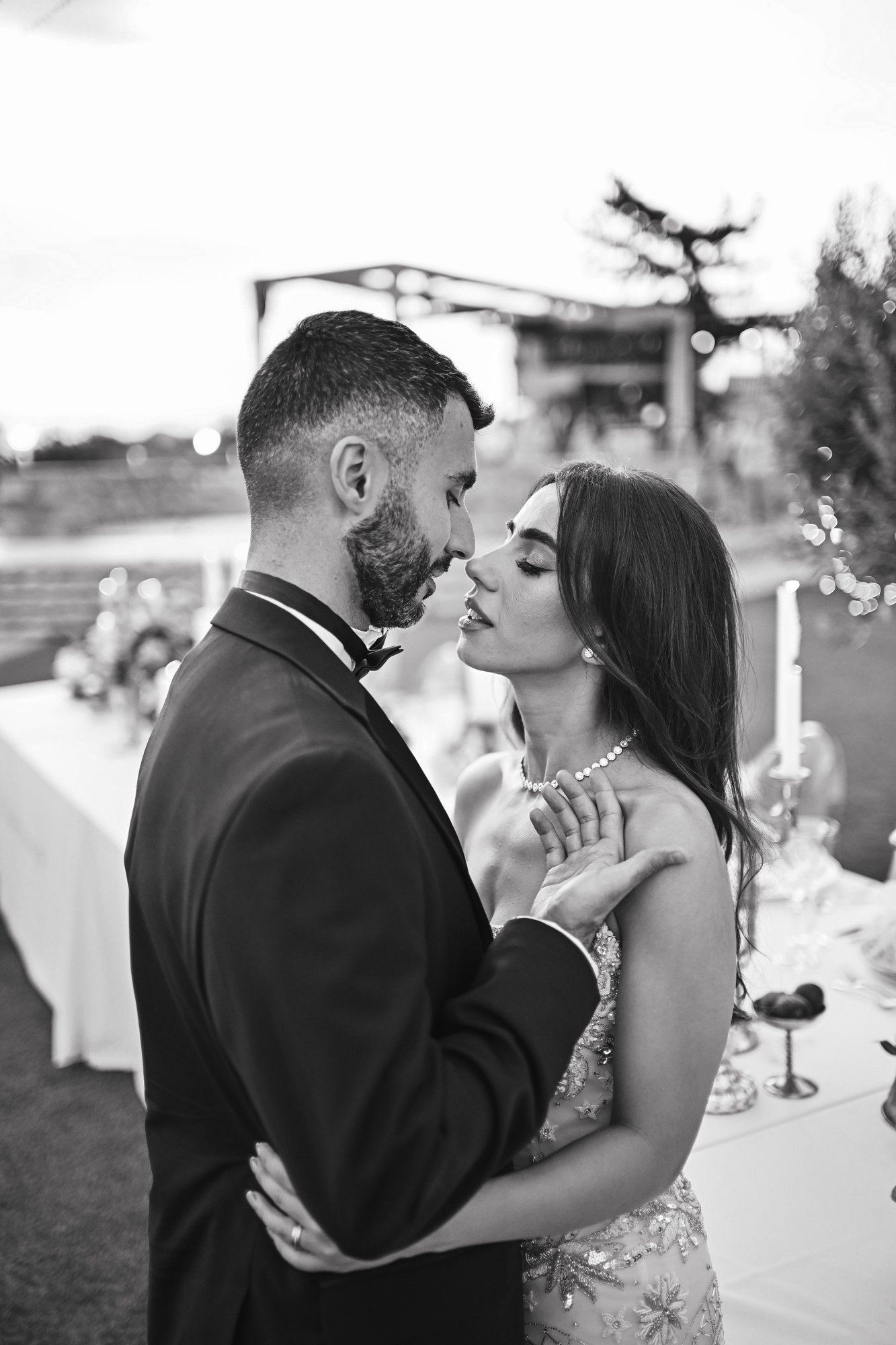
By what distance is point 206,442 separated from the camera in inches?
774

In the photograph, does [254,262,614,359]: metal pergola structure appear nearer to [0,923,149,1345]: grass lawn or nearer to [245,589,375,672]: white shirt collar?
[0,923,149,1345]: grass lawn

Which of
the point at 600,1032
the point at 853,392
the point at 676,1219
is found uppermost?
the point at 853,392

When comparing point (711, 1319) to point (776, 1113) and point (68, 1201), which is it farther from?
point (68, 1201)

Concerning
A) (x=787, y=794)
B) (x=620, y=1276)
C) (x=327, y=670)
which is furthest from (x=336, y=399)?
(x=787, y=794)

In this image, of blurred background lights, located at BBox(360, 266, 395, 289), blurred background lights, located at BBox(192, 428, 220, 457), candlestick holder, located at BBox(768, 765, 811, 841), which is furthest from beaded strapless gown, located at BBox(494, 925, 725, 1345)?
blurred background lights, located at BBox(192, 428, 220, 457)

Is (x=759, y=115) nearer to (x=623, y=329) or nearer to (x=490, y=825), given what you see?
(x=490, y=825)

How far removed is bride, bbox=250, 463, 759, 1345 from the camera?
1.40m

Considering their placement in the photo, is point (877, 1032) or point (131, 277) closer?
point (877, 1032)

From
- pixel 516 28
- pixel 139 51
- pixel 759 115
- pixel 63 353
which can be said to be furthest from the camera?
pixel 63 353

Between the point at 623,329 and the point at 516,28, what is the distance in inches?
697

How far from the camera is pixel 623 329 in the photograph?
22.5 meters

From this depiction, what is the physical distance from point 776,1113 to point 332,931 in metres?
1.28

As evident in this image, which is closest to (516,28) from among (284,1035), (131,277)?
(284,1035)

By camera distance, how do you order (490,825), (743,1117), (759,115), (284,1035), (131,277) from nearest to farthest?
(284,1035)
(743,1117)
(490,825)
(759,115)
(131,277)
